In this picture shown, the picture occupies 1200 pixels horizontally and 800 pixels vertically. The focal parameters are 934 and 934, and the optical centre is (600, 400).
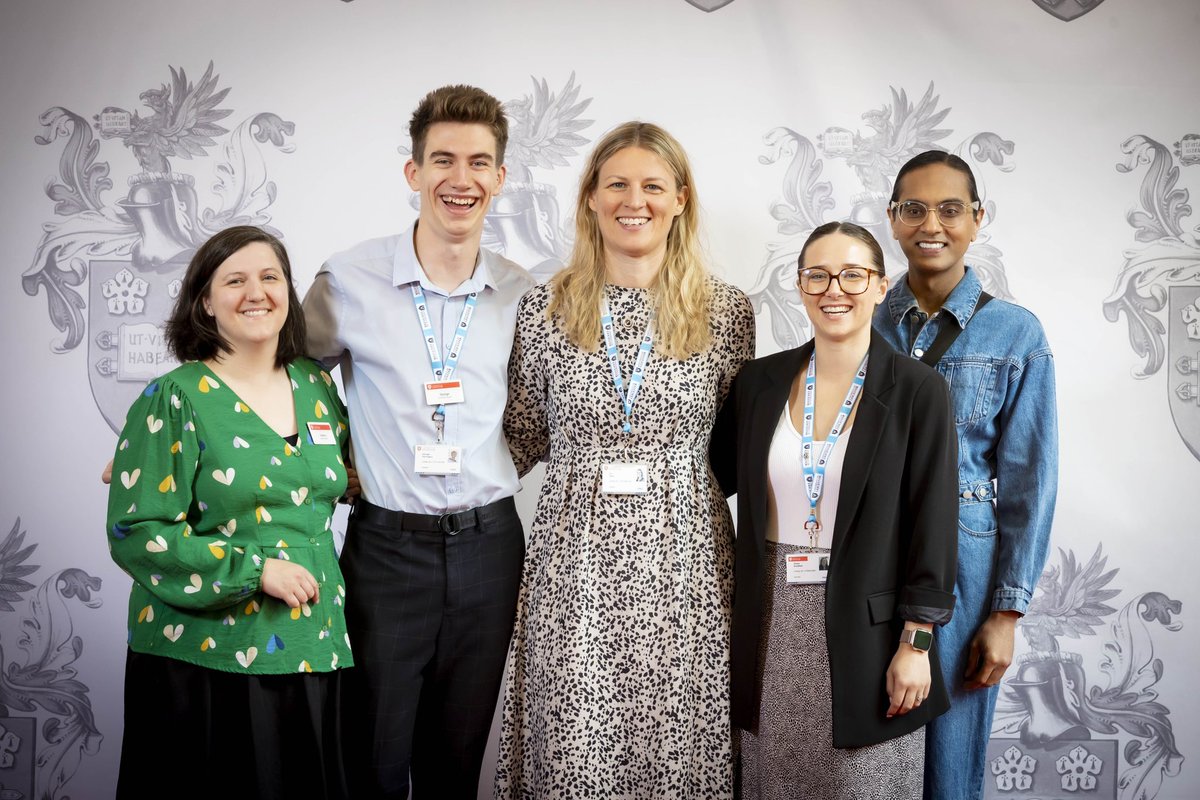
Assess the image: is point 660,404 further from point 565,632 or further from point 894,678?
point 894,678

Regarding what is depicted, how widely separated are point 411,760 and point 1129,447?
2.47 metres

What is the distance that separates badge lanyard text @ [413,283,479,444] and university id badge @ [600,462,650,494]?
426mm

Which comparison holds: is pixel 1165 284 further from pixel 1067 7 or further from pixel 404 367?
pixel 404 367

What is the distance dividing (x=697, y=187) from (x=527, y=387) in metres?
1.02

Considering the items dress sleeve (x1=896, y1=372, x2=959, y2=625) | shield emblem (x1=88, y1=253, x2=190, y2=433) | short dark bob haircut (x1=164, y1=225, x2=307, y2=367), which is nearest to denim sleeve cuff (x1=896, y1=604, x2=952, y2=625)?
dress sleeve (x1=896, y1=372, x2=959, y2=625)

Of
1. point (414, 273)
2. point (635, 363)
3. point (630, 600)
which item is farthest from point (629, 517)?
point (414, 273)

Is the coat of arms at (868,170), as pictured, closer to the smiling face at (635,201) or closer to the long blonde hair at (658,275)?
the long blonde hair at (658,275)

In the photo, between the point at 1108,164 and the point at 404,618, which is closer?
the point at 404,618

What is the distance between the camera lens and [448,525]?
89.3 inches

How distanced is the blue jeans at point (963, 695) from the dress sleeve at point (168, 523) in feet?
5.20

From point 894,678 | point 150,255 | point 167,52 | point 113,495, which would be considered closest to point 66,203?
point 150,255

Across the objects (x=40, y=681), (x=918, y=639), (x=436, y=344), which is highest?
(x=436, y=344)

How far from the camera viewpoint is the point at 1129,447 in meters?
Answer: 3.10

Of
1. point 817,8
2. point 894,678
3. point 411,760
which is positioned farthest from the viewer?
point 817,8
